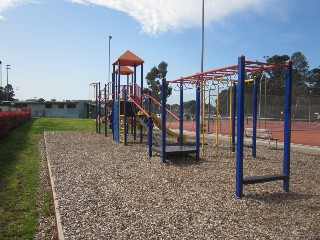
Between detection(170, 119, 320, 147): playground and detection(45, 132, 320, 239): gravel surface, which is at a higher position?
detection(170, 119, 320, 147): playground

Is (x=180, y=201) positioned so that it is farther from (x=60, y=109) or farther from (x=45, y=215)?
(x=60, y=109)

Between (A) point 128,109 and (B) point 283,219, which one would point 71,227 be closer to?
(B) point 283,219

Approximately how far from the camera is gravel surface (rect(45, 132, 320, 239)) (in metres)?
4.07

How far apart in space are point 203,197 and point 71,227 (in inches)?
97.9

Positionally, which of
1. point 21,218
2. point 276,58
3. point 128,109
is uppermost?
point 276,58

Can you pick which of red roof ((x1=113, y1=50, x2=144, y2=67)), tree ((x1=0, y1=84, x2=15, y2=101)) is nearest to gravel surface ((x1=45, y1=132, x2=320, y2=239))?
red roof ((x1=113, y1=50, x2=144, y2=67))

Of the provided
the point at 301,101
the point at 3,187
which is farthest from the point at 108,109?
the point at 301,101

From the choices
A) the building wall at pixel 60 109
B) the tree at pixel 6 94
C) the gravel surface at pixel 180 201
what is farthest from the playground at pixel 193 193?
the tree at pixel 6 94

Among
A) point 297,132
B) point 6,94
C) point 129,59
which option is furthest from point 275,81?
point 6,94

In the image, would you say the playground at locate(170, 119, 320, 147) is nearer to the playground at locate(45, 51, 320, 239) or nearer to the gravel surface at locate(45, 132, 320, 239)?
the playground at locate(45, 51, 320, 239)

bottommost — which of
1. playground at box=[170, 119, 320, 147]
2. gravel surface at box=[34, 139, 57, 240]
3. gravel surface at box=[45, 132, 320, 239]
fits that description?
gravel surface at box=[34, 139, 57, 240]

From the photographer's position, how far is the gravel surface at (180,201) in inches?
160

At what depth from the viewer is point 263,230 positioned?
4.09 metres

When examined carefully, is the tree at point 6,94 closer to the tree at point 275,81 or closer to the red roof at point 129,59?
the tree at point 275,81
